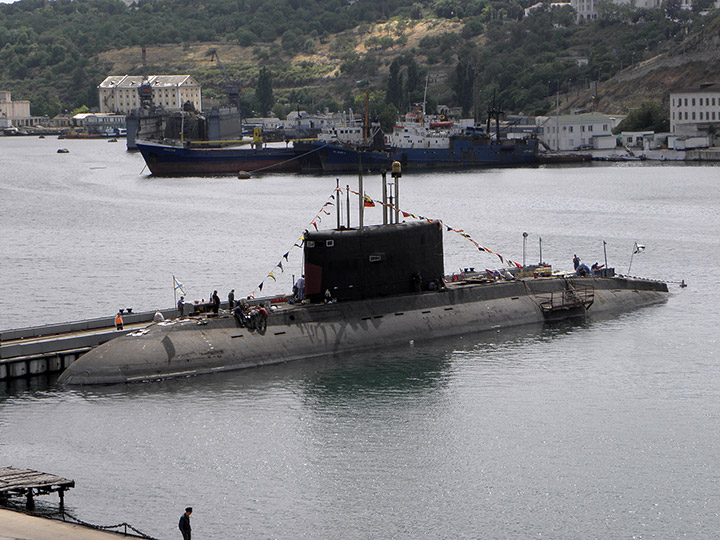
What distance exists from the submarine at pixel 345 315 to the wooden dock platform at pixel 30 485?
7.44 meters

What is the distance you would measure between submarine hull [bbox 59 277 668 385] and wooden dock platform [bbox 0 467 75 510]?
24.4 feet

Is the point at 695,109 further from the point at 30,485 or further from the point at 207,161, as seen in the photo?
the point at 30,485

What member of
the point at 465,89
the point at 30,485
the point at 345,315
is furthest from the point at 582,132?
the point at 30,485

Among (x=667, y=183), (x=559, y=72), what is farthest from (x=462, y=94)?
(x=667, y=183)

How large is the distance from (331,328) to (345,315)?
707mm

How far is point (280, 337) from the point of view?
32.8 meters

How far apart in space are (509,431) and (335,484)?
17.3 ft

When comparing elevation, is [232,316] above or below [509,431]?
above

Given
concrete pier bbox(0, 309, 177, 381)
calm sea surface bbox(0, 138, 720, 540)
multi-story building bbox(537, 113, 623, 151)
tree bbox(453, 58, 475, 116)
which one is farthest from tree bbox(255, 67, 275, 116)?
concrete pier bbox(0, 309, 177, 381)

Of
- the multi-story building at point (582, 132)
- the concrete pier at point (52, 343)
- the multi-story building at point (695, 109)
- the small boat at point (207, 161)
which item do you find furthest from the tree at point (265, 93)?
the concrete pier at point (52, 343)

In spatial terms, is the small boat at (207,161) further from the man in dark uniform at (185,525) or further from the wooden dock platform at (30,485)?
the man in dark uniform at (185,525)

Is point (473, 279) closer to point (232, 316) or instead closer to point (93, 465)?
point (232, 316)

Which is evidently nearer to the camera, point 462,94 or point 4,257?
point 4,257

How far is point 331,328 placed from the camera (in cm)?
3378
